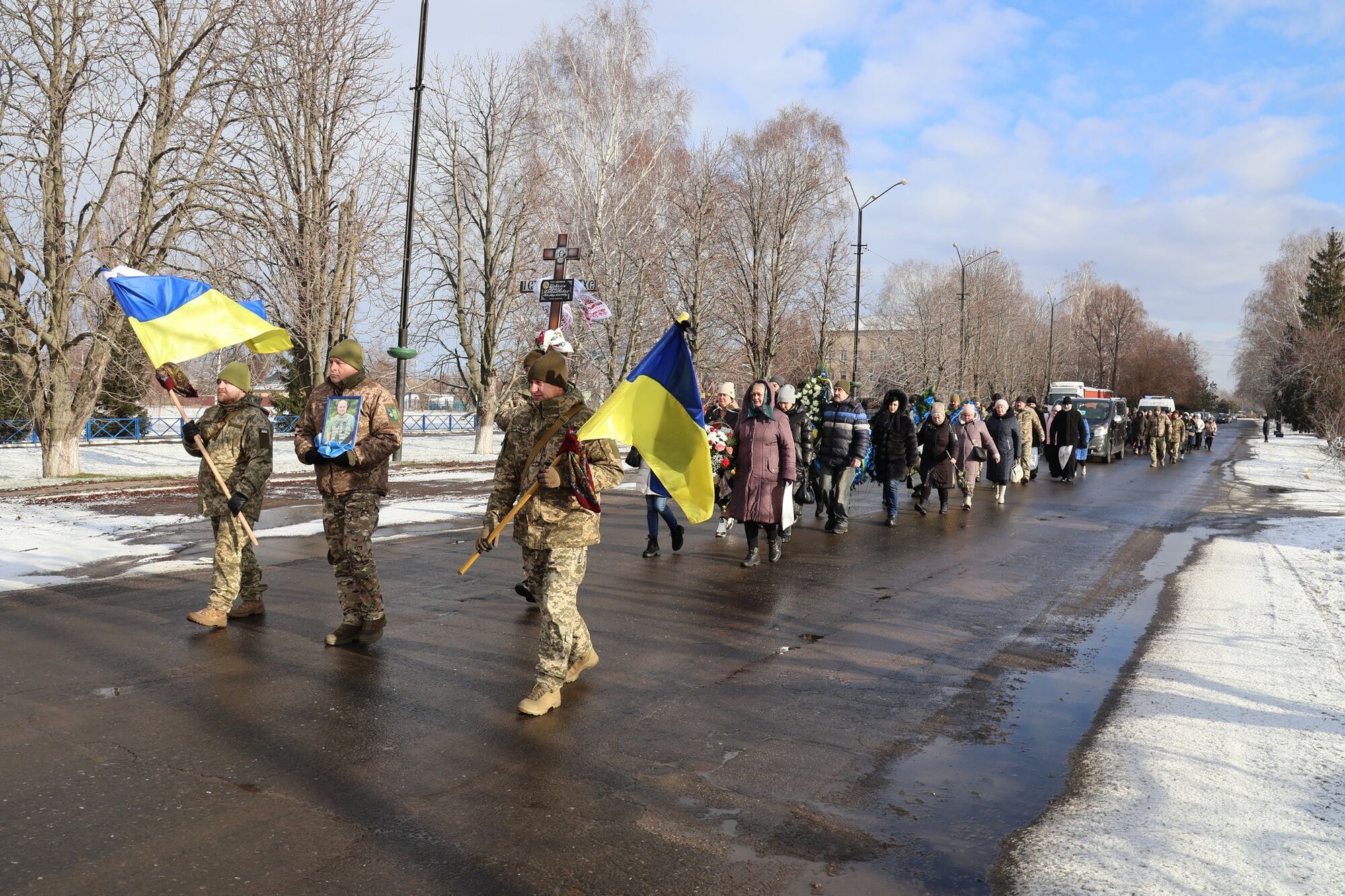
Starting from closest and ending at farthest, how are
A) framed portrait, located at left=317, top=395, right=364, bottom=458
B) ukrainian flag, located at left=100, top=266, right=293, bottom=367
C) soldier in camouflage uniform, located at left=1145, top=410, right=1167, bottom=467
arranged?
framed portrait, located at left=317, top=395, right=364, bottom=458 → ukrainian flag, located at left=100, top=266, right=293, bottom=367 → soldier in camouflage uniform, located at left=1145, top=410, right=1167, bottom=467

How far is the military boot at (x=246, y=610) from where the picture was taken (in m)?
7.24

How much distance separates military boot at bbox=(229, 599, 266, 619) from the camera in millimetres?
7242

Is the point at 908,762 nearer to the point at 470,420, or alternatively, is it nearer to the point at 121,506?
the point at 121,506

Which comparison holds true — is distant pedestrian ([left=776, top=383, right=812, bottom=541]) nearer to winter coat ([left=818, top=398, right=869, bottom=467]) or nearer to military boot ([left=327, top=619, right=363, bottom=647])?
winter coat ([left=818, top=398, right=869, bottom=467])

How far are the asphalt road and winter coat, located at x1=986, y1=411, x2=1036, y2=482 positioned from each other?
25.6 feet

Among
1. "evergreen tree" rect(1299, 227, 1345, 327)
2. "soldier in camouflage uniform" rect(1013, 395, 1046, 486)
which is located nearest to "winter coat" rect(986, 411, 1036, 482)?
"soldier in camouflage uniform" rect(1013, 395, 1046, 486)

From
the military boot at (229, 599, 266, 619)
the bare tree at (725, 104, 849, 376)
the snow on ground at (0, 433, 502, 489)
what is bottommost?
the military boot at (229, 599, 266, 619)

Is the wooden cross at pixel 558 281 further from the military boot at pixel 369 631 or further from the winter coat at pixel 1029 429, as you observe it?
the winter coat at pixel 1029 429

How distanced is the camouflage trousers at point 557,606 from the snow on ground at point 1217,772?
252cm

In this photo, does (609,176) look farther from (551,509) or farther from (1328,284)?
(1328,284)

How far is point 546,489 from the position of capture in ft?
18.3

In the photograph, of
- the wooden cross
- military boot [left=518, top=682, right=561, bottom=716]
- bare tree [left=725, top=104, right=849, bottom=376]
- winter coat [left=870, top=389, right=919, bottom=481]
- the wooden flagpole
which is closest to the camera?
military boot [left=518, top=682, right=561, bottom=716]

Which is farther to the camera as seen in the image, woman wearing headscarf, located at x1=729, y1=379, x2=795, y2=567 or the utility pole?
the utility pole

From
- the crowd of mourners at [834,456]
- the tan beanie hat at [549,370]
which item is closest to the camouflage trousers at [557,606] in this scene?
the tan beanie hat at [549,370]
